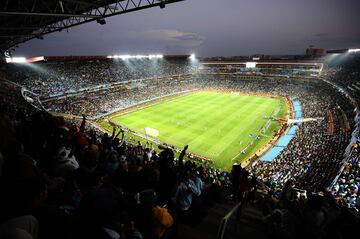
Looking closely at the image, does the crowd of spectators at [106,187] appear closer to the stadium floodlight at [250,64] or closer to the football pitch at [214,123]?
the football pitch at [214,123]

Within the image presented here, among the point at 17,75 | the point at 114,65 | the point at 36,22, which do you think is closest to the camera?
the point at 36,22

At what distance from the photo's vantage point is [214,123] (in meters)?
35.8

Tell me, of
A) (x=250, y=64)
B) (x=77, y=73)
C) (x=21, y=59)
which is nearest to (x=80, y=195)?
(x=21, y=59)

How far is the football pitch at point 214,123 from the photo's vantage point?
87.8 feet

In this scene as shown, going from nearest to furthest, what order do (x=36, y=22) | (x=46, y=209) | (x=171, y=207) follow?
1. (x=46, y=209)
2. (x=171, y=207)
3. (x=36, y=22)

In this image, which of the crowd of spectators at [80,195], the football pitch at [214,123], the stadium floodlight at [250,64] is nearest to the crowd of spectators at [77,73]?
the football pitch at [214,123]

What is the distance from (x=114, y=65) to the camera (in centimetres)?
6844

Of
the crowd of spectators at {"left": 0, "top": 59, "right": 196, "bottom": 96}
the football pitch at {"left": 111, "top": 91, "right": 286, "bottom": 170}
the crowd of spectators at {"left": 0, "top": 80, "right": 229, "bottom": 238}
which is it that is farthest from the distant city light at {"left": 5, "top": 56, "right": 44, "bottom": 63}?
the crowd of spectators at {"left": 0, "top": 80, "right": 229, "bottom": 238}

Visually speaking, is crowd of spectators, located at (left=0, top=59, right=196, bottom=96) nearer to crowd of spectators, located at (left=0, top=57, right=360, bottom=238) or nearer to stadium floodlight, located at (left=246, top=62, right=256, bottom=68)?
stadium floodlight, located at (left=246, top=62, right=256, bottom=68)

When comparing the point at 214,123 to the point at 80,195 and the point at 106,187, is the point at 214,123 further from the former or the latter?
the point at 106,187

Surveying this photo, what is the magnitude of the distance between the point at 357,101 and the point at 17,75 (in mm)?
55841

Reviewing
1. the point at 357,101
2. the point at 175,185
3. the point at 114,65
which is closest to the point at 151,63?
the point at 114,65

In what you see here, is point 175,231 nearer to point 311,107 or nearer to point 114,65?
point 311,107

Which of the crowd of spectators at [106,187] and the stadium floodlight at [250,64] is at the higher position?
the stadium floodlight at [250,64]
